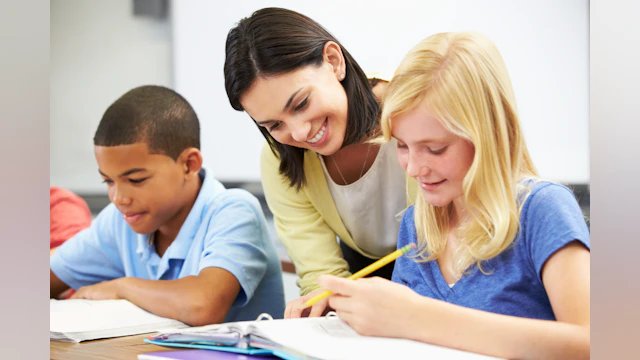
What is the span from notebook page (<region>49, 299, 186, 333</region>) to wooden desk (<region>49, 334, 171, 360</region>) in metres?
0.03

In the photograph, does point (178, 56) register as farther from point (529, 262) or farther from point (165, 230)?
A: point (529, 262)

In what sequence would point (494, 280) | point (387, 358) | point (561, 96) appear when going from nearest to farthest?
1. point (387, 358)
2. point (494, 280)
3. point (561, 96)

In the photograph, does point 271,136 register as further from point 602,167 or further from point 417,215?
point 602,167

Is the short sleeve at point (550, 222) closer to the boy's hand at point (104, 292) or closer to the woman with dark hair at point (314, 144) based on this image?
the woman with dark hair at point (314, 144)

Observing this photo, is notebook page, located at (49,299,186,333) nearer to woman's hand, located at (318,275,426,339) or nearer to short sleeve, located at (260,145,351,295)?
short sleeve, located at (260,145,351,295)

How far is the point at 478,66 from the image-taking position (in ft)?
2.58

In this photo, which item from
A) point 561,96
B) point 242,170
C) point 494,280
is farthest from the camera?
point 242,170

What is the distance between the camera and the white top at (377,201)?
1086mm

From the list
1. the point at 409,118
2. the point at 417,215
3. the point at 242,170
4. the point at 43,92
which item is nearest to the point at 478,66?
the point at 409,118

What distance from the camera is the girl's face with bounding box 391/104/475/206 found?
2.56ft

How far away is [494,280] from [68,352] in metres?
0.56

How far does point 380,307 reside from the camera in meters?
0.68

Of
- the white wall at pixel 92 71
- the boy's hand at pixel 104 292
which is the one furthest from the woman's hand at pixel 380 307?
the white wall at pixel 92 71

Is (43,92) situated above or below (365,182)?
above
